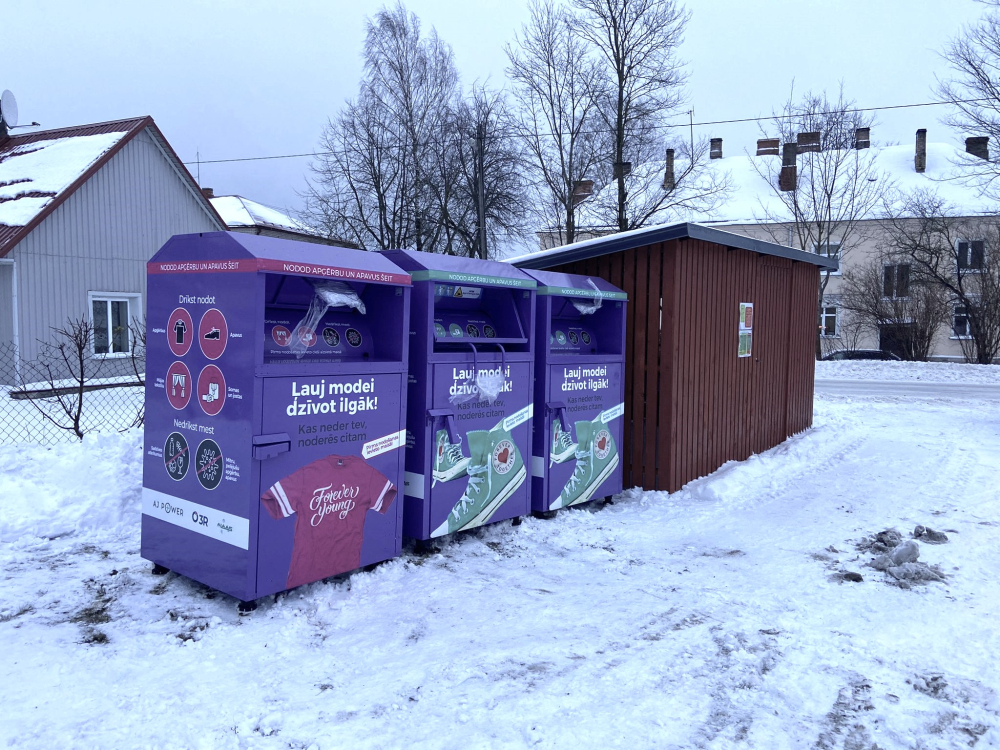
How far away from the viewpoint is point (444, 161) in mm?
23812

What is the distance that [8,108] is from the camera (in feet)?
59.9

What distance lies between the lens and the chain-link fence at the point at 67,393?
8266 millimetres

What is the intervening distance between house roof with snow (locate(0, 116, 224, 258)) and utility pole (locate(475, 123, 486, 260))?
273 inches

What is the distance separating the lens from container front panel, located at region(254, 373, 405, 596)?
4.16 m

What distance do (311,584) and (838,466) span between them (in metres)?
6.58

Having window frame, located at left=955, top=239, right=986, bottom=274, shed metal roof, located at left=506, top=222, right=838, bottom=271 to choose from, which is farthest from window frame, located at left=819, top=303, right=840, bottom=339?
shed metal roof, located at left=506, top=222, right=838, bottom=271

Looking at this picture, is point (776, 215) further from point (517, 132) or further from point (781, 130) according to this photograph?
point (517, 132)

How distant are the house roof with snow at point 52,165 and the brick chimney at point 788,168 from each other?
80.3ft

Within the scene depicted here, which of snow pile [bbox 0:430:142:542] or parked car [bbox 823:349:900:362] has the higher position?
parked car [bbox 823:349:900:362]

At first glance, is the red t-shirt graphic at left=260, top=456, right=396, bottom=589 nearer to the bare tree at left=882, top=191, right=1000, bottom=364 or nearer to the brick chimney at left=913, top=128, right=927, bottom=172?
the bare tree at left=882, top=191, right=1000, bottom=364

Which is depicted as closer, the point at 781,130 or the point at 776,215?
the point at 781,130

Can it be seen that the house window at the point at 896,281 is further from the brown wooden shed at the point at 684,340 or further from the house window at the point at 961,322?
the brown wooden shed at the point at 684,340

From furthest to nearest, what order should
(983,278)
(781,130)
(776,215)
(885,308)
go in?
(776,215) < (781,130) < (885,308) < (983,278)

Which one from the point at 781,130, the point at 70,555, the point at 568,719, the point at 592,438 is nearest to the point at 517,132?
the point at 781,130
